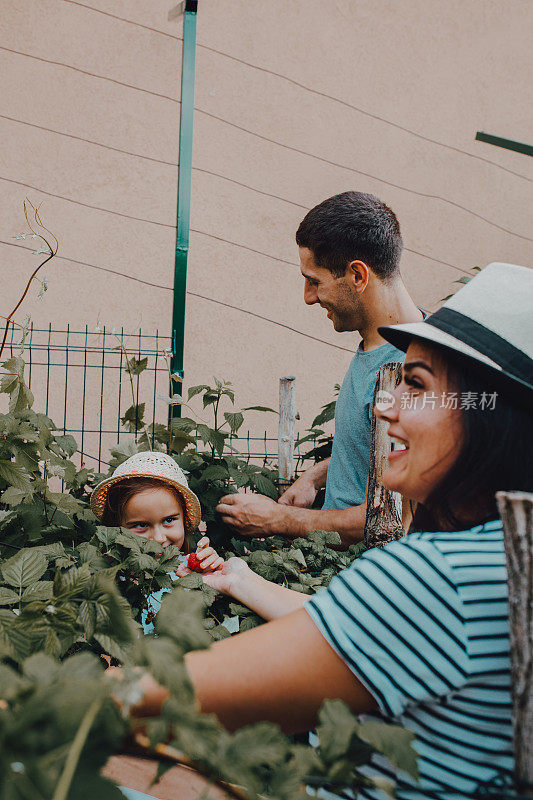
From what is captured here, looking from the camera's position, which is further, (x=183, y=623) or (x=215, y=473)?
(x=215, y=473)

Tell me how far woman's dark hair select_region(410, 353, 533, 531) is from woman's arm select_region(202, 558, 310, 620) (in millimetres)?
532

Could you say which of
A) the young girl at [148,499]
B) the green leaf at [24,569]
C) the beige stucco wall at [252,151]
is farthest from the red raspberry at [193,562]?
the beige stucco wall at [252,151]

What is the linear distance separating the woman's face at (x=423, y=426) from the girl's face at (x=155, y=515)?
152cm

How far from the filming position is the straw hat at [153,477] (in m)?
2.49

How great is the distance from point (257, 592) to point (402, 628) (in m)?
0.74

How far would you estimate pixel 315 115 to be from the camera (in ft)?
20.7

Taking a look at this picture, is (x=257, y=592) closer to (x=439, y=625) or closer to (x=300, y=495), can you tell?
(x=439, y=625)

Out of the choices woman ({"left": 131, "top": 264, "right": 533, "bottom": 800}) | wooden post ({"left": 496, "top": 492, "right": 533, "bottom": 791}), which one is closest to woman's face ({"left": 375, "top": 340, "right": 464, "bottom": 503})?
woman ({"left": 131, "top": 264, "right": 533, "bottom": 800})

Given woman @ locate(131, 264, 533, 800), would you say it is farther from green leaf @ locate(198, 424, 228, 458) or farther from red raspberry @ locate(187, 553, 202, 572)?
green leaf @ locate(198, 424, 228, 458)

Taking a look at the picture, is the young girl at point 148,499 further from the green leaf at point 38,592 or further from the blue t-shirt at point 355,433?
the green leaf at point 38,592

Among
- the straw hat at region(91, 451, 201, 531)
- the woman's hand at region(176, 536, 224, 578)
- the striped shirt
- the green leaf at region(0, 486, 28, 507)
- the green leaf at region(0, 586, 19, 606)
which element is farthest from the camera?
the straw hat at region(91, 451, 201, 531)

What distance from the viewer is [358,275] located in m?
2.79

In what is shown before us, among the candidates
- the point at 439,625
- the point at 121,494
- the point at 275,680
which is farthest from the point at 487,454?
the point at 121,494

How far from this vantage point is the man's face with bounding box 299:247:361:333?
284 cm
